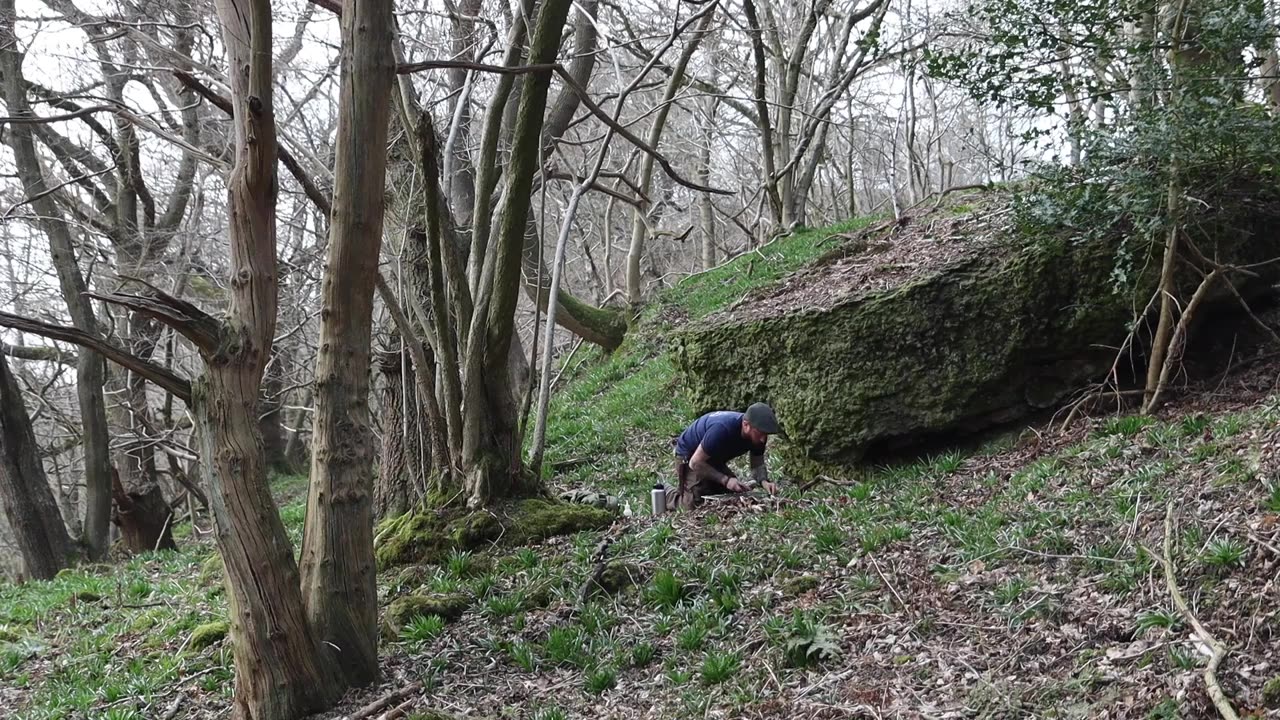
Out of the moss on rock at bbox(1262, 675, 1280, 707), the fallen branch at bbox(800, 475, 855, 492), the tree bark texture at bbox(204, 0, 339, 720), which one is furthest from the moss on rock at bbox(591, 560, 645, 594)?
the moss on rock at bbox(1262, 675, 1280, 707)

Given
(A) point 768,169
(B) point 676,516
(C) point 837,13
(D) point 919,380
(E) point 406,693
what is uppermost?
(C) point 837,13

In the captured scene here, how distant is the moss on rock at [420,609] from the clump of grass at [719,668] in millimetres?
2061

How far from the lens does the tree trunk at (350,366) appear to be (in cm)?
486

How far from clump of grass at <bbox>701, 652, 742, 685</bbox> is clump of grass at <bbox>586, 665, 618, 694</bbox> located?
0.54 m

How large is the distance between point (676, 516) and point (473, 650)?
2392mm

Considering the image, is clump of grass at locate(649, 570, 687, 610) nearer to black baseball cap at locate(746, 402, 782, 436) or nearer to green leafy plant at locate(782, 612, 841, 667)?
green leafy plant at locate(782, 612, 841, 667)

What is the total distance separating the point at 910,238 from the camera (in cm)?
938

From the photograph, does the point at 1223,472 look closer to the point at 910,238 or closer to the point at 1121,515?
the point at 1121,515

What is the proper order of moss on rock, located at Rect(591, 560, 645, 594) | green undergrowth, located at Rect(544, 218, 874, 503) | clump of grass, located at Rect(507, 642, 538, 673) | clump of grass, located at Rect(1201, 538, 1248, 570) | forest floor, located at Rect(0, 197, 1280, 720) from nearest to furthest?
forest floor, located at Rect(0, 197, 1280, 720), clump of grass, located at Rect(1201, 538, 1248, 570), clump of grass, located at Rect(507, 642, 538, 673), moss on rock, located at Rect(591, 560, 645, 594), green undergrowth, located at Rect(544, 218, 874, 503)

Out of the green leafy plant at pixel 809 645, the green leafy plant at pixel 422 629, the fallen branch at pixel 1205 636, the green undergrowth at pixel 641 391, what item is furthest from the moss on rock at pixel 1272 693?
the green undergrowth at pixel 641 391

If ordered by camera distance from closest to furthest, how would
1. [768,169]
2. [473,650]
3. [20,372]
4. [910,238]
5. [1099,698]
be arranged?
1. [1099,698]
2. [473,650]
3. [910,238]
4. [768,169]
5. [20,372]

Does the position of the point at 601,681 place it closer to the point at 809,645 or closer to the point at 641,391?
the point at 809,645

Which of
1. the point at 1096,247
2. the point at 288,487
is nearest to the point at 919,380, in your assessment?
the point at 1096,247

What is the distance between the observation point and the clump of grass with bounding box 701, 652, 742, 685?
466cm
